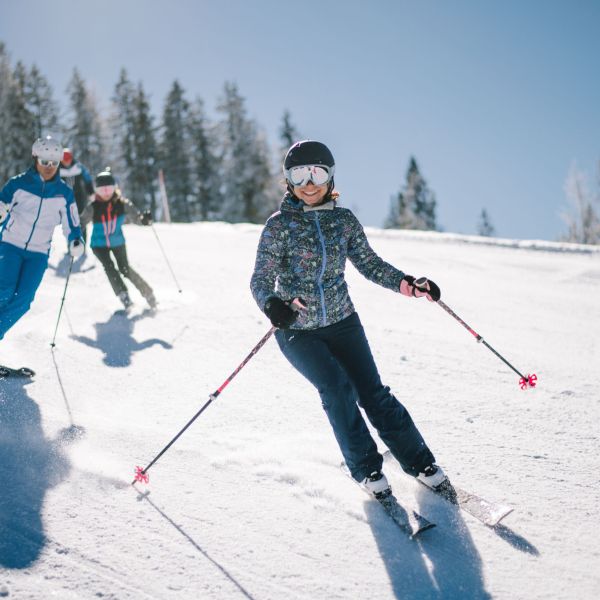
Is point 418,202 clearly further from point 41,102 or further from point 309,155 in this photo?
point 309,155

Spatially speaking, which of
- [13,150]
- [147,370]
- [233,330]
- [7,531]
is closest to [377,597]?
[7,531]

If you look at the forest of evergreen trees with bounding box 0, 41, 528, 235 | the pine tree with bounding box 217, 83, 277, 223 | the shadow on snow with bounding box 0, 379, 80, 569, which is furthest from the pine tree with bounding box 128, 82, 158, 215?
the shadow on snow with bounding box 0, 379, 80, 569

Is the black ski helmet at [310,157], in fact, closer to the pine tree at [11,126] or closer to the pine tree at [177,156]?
the pine tree at [11,126]

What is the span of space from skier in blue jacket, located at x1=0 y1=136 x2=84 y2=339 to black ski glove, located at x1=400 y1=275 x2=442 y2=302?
3.76 metres

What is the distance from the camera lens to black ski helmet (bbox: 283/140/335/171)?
3336 millimetres

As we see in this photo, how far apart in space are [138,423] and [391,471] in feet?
6.51

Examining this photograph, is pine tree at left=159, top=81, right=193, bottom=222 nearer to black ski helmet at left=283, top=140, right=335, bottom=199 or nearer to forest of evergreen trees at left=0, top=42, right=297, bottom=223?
forest of evergreen trees at left=0, top=42, right=297, bottom=223

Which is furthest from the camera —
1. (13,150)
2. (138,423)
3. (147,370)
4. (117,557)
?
(13,150)

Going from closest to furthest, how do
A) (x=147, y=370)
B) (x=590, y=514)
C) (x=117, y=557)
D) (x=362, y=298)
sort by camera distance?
(x=117, y=557), (x=590, y=514), (x=147, y=370), (x=362, y=298)

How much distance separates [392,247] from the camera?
12258 mm

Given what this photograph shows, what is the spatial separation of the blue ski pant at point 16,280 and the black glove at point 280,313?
327cm

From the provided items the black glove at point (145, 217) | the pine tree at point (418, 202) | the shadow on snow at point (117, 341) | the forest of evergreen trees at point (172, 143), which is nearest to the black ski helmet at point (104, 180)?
the black glove at point (145, 217)

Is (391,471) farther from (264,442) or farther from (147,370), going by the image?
(147,370)

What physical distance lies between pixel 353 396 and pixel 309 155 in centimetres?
152
